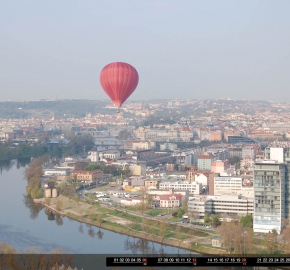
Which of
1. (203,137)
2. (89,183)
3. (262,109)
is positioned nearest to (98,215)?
(89,183)

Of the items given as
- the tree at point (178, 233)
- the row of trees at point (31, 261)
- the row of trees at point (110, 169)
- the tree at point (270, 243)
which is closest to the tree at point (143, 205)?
the tree at point (178, 233)

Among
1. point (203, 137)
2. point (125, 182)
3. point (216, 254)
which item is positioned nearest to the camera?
point (216, 254)

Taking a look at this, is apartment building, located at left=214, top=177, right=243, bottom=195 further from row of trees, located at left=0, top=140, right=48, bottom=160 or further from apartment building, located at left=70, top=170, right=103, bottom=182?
row of trees, located at left=0, top=140, right=48, bottom=160

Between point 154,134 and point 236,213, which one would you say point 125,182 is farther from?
point 154,134

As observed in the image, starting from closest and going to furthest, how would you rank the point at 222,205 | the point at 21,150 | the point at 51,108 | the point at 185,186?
the point at 222,205, the point at 185,186, the point at 21,150, the point at 51,108

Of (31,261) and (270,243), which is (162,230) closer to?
(270,243)

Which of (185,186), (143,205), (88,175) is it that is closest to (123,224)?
(143,205)
